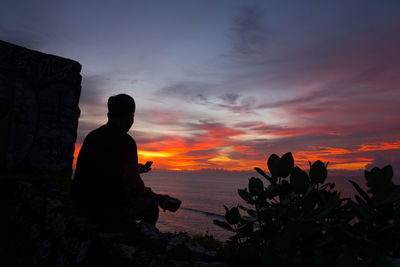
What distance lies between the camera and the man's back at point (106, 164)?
351 cm

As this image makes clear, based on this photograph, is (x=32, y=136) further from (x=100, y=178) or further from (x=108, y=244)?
→ (x=108, y=244)

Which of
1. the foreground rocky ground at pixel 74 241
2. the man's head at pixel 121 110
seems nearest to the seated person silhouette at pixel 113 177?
the man's head at pixel 121 110

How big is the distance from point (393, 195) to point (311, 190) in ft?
1.09

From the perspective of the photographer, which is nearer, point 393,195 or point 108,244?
point 393,195

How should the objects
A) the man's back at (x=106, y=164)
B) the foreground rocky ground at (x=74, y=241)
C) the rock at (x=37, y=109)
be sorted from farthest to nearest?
1. the rock at (x=37, y=109)
2. the man's back at (x=106, y=164)
3. the foreground rocky ground at (x=74, y=241)

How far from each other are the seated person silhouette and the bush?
2.35 meters

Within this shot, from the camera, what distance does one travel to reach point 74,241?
3.33m

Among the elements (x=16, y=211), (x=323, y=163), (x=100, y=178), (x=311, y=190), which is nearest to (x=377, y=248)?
(x=311, y=190)

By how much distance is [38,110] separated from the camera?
9172mm

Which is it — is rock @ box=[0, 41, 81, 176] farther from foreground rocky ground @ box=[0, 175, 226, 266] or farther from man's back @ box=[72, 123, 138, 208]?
man's back @ box=[72, 123, 138, 208]

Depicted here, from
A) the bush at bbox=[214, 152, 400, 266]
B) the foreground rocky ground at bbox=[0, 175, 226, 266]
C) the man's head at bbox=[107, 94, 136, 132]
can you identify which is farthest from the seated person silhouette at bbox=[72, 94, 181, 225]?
the bush at bbox=[214, 152, 400, 266]

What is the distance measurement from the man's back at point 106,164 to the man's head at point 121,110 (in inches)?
8.5

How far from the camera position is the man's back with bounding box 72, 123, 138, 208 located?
3510mm

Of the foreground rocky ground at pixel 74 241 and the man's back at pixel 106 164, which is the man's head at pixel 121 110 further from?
the foreground rocky ground at pixel 74 241
